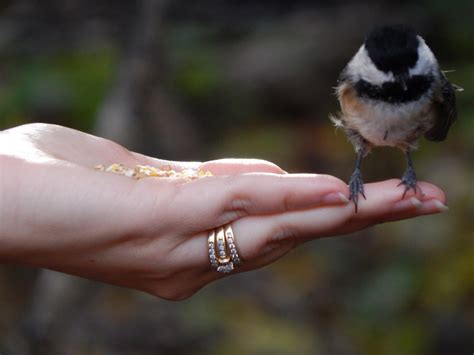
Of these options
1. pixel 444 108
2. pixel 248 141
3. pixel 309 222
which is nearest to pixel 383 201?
→ pixel 309 222

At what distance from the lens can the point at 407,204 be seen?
161cm

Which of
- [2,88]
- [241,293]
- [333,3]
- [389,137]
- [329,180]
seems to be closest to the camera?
[329,180]

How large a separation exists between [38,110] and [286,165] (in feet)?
3.66

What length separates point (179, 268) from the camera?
168cm

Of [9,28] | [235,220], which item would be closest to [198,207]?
[235,220]

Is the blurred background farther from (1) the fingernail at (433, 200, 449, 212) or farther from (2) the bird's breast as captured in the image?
(1) the fingernail at (433, 200, 449, 212)

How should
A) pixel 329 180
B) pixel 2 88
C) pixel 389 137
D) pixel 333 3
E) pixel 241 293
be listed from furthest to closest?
pixel 333 3, pixel 2 88, pixel 241 293, pixel 389 137, pixel 329 180

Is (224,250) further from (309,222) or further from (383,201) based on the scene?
(383,201)

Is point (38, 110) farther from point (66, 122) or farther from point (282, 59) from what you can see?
point (282, 59)

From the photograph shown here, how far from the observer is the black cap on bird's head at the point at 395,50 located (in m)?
1.88

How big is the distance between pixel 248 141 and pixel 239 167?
5.23 feet

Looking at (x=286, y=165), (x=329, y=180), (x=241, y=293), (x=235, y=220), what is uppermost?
(x=329, y=180)

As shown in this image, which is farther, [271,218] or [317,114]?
[317,114]

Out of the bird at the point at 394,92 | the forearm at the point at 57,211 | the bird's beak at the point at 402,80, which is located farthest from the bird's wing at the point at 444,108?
the forearm at the point at 57,211
